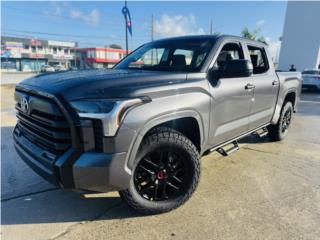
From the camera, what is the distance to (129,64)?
13.0ft

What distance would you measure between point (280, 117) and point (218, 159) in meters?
1.77

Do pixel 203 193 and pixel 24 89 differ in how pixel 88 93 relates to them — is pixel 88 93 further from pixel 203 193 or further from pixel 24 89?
pixel 203 193

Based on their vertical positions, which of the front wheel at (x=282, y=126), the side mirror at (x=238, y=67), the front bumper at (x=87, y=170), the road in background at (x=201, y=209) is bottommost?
the road in background at (x=201, y=209)

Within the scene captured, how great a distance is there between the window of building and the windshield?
4.23ft

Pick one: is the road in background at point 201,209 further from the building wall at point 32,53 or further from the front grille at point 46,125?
the building wall at point 32,53

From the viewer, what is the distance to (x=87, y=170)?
6.98ft

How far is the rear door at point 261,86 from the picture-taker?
155 inches

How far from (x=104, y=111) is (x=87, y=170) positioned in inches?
19.6

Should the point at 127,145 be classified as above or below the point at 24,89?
below

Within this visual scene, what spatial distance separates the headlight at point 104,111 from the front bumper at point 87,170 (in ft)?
0.76

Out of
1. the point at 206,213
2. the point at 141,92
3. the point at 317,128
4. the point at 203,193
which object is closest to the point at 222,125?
the point at 203,193

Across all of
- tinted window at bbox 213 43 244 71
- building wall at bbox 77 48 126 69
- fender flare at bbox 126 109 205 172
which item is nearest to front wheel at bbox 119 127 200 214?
fender flare at bbox 126 109 205 172

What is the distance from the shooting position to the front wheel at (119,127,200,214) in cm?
249

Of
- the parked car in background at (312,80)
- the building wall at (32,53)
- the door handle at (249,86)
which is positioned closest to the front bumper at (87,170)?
the door handle at (249,86)
